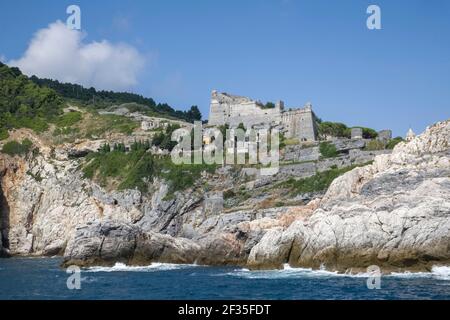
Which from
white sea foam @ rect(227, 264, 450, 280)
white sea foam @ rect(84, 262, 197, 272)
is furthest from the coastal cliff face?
white sea foam @ rect(84, 262, 197, 272)

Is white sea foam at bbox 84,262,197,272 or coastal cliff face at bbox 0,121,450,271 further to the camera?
white sea foam at bbox 84,262,197,272

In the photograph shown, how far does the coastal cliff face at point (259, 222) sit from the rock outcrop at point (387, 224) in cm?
6

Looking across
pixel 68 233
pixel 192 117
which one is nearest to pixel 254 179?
pixel 68 233

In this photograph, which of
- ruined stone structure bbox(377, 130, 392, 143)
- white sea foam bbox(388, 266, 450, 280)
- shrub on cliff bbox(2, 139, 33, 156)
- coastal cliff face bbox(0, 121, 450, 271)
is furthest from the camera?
shrub on cliff bbox(2, 139, 33, 156)

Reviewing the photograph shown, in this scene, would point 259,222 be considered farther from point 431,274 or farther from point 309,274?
point 431,274

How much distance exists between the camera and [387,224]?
38.3 metres

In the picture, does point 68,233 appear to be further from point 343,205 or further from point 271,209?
point 343,205

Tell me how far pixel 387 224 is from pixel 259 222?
742 inches

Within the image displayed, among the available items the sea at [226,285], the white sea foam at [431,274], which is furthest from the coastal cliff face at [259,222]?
the sea at [226,285]

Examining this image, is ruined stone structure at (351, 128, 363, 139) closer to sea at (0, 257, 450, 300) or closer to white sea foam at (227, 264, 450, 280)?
white sea foam at (227, 264, 450, 280)

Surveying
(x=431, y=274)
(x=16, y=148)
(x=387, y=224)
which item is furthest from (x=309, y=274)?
(x=16, y=148)

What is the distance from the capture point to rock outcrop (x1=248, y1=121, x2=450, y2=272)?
36625mm

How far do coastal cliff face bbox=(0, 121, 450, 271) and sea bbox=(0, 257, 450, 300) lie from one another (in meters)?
1.83
